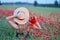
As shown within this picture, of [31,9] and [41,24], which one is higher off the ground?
[31,9]

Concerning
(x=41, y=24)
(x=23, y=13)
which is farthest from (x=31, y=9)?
(x=41, y=24)

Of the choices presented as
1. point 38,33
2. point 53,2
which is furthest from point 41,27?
point 53,2

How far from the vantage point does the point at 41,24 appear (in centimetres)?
186

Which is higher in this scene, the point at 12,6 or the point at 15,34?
the point at 12,6

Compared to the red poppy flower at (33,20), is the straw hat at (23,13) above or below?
above

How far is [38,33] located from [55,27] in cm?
21

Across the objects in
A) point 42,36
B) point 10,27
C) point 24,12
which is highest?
point 24,12

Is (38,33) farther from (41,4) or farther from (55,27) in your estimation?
(41,4)

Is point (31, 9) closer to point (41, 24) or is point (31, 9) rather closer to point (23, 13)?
point (23, 13)

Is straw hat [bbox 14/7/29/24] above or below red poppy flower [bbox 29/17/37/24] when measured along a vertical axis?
above

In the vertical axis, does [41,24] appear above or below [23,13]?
below

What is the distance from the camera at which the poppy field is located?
178 cm

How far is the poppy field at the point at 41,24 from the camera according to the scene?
Answer: 5.85 ft

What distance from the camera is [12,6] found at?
1817 millimetres
